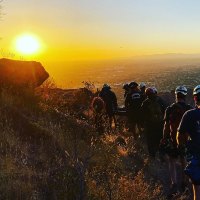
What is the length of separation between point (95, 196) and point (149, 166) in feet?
15.8

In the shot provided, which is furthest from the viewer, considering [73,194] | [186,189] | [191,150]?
[186,189]

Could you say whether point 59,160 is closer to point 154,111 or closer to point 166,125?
point 166,125

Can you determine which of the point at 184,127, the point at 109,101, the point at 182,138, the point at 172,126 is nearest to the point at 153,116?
the point at 172,126

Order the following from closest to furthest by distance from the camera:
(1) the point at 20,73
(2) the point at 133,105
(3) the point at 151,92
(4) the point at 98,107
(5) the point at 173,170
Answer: (5) the point at 173,170, (3) the point at 151,92, (2) the point at 133,105, (1) the point at 20,73, (4) the point at 98,107

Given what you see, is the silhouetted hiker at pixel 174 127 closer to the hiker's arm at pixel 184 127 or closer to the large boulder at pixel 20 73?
the hiker's arm at pixel 184 127

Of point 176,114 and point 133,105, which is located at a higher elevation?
point 176,114

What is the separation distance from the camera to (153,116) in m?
12.7

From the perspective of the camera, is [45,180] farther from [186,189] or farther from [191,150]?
[186,189]

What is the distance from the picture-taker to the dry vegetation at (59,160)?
746 centimetres

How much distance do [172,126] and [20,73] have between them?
294 inches

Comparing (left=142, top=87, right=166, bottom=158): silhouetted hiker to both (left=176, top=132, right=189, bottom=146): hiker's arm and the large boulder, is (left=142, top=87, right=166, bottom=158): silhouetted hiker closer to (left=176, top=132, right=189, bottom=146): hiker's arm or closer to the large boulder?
the large boulder

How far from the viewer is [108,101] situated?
17422 millimetres

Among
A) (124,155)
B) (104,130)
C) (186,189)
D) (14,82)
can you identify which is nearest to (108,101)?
(104,130)

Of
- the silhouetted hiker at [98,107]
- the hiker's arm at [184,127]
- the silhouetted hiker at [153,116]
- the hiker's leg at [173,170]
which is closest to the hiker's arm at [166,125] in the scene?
the hiker's leg at [173,170]
